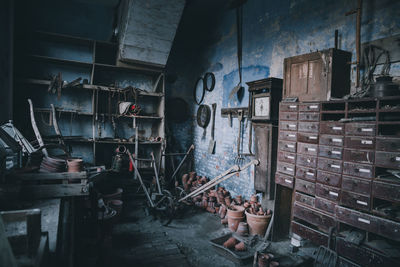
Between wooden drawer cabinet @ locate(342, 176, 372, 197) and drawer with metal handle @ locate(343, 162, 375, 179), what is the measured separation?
0.05m

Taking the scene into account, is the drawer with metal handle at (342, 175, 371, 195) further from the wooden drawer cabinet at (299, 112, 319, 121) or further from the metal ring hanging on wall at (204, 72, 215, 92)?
the metal ring hanging on wall at (204, 72, 215, 92)

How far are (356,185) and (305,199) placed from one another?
691 millimetres

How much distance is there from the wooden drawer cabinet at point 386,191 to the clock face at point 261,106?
1735mm

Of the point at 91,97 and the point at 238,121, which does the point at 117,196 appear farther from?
the point at 238,121

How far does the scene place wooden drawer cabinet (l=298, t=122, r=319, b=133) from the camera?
301cm

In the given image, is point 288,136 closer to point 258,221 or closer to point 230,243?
point 258,221

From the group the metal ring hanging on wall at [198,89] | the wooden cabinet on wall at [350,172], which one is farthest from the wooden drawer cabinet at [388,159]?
the metal ring hanging on wall at [198,89]

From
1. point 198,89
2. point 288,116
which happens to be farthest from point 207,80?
point 288,116

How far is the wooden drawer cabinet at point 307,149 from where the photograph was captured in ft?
9.91

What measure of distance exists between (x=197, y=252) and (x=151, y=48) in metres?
4.11

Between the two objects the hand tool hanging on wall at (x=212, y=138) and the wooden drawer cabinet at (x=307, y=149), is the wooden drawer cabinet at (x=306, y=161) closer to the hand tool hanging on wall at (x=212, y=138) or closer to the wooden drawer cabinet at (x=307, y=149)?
the wooden drawer cabinet at (x=307, y=149)

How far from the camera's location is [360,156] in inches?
100

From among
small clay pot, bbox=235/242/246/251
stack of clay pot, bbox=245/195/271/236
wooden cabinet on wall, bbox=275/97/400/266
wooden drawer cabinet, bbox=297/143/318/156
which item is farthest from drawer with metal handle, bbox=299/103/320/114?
small clay pot, bbox=235/242/246/251

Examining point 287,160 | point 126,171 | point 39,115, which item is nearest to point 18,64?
point 39,115
